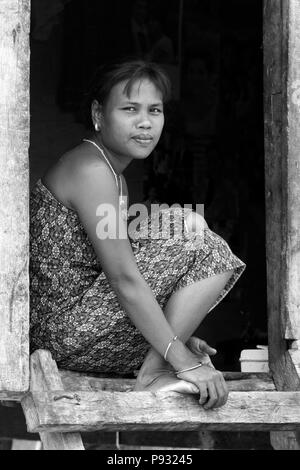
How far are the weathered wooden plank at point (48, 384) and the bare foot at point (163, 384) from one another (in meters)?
0.31

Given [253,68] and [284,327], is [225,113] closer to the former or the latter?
[253,68]

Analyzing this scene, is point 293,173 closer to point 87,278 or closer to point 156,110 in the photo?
point 156,110

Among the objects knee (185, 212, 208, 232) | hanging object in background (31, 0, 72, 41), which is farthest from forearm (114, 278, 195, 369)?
hanging object in background (31, 0, 72, 41)

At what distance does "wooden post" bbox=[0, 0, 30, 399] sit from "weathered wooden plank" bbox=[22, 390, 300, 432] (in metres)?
0.15

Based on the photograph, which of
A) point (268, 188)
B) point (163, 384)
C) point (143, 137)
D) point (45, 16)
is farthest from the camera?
point (45, 16)

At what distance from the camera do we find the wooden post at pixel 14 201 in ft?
11.5

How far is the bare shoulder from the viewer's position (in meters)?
3.71

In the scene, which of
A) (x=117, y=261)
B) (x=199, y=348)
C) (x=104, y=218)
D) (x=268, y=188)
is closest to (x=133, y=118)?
(x=104, y=218)

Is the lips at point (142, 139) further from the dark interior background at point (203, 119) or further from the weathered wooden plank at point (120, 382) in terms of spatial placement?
the dark interior background at point (203, 119)

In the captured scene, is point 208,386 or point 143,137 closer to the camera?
point 208,386

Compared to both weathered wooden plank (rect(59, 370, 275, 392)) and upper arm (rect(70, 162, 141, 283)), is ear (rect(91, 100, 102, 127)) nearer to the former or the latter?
upper arm (rect(70, 162, 141, 283))

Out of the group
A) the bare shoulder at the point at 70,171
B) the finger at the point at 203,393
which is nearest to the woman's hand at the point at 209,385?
the finger at the point at 203,393

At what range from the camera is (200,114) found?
6.12 metres

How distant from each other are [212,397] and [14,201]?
927 millimetres
